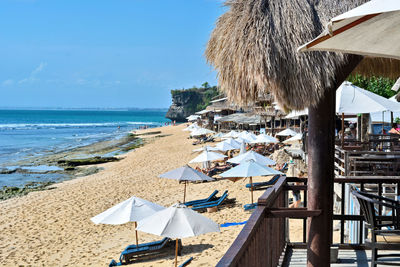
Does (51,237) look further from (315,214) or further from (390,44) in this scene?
(390,44)

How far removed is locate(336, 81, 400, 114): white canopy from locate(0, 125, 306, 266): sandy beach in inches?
161

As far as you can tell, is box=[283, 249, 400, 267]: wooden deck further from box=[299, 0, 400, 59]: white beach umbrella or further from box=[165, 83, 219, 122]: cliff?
box=[165, 83, 219, 122]: cliff

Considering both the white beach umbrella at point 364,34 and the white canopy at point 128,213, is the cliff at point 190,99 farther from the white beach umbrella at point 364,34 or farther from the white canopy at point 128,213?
the white beach umbrella at point 364,34

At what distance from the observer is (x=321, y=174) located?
3.27 metres

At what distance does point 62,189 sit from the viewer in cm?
1995

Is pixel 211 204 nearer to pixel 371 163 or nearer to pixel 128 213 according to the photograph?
pixel 128 213

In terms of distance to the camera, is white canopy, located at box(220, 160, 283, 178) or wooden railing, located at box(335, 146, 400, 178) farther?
white canopy, located at box(220, 160, 283, 178)

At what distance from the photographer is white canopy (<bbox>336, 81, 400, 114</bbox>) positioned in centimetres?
894

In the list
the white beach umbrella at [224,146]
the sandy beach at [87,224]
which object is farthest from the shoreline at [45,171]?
the white beach umbrella at [224,146]

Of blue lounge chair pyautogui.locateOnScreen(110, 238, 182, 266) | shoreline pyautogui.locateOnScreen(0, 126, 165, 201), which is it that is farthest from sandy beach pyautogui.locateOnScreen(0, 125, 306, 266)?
shoreline pyautogui.locateOnScreen(0, 126, 165, 201)

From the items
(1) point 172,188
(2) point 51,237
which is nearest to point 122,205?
(2) point 51,237

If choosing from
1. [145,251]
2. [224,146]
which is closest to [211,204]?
[145,251]

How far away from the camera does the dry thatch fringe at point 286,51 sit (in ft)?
10.2

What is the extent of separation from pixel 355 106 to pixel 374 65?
476 centimetres
